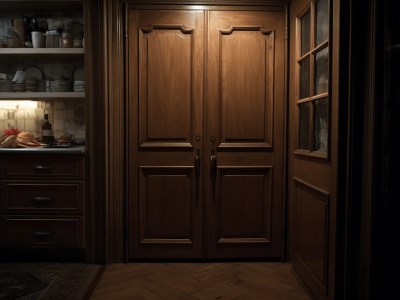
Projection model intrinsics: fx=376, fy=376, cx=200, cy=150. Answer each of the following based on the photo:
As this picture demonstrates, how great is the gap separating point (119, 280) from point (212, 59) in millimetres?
1701

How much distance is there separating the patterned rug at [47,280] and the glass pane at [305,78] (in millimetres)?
1850

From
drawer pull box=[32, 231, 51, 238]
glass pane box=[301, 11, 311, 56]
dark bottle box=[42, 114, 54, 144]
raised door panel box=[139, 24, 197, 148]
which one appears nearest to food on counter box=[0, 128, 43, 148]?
dark bottle box=[42, 114, 54, 144]

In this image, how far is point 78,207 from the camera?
109 inches

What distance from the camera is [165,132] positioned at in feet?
9.29

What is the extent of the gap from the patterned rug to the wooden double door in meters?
0.43

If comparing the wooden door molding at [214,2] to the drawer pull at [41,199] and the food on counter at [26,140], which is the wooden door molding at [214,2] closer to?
the food on counter at [26,140]

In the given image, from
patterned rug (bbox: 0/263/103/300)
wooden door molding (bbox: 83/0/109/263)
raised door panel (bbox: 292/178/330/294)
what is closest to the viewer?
raised door panel (bbox: 292/178/330/294)

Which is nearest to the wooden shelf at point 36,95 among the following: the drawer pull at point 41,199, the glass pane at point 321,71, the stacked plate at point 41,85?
the stacked plate at point 41,85

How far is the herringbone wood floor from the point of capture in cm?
232

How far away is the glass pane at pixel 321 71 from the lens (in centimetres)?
205

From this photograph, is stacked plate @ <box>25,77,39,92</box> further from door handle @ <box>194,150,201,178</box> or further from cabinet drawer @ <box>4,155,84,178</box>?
door handle @ <box>194,150,201,178</box>

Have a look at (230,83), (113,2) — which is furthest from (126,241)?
(113,2)

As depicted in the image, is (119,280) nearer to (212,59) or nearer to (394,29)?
(212,59)

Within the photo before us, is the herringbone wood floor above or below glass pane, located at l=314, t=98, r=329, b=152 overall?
below
